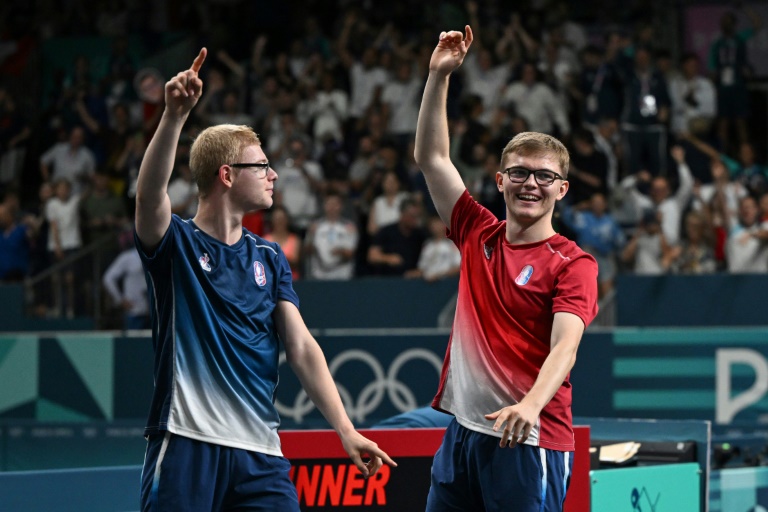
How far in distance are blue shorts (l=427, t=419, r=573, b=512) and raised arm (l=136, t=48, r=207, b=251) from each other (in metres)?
1.33

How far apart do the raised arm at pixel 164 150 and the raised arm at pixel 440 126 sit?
102 cm

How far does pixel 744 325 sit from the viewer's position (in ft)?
41.5

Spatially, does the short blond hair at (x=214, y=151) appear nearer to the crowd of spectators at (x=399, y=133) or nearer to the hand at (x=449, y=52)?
the hand at (x=449, y=52)

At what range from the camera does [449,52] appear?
4789mm

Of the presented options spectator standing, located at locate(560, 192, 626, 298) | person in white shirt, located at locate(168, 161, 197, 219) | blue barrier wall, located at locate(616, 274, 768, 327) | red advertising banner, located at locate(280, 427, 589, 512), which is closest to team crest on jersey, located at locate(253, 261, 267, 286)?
red advertising banner, located at locate(280, 427, 589, 512)

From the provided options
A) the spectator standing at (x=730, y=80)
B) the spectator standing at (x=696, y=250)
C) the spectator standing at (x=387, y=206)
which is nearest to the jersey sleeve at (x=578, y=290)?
the spectator standing at (x=696, y=250)

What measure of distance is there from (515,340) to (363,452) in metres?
0.65

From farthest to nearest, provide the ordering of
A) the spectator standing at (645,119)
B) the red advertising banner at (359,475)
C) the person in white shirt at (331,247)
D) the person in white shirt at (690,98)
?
the person in white shirt at (690,98) → the spectator standing at (645,119) → the person in white shirt at (331,247) → the red advertising banner at (359,475)

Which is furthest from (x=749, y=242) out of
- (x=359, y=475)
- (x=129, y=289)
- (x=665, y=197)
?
(x=359, y=475)

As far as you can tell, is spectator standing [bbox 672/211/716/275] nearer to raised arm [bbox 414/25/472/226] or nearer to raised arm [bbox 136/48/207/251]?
raised arm [bbox 414/25/472/226]

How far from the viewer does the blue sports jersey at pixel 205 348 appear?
4211 millimetres

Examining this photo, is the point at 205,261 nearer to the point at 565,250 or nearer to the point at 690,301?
the point at 565,250

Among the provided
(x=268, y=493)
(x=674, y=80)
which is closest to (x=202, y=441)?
(x=268, y=493)

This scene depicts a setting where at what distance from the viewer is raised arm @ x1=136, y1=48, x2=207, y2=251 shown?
390 cm
